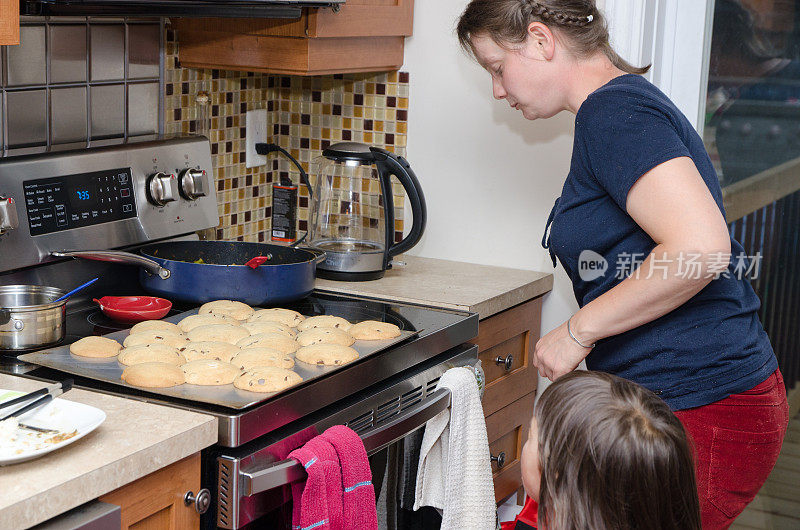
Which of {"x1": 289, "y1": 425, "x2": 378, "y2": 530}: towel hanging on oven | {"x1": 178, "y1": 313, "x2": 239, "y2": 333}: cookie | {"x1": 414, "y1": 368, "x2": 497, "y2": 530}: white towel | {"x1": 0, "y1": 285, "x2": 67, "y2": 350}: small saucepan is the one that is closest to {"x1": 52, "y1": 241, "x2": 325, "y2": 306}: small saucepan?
{"x1": 178, "y1": 313, "x2": 239, "y2": 333}: cookie

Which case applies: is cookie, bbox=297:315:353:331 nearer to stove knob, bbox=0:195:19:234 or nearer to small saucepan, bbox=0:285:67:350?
small saucepan, bbox=0:285:67:350

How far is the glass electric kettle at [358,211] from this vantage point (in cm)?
204

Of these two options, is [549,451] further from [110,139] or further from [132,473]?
[110,139]

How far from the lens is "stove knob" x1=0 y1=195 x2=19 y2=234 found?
64.6 inches

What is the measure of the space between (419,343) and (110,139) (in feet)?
2.60

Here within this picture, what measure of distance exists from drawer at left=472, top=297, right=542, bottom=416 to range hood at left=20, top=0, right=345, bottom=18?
73 cm

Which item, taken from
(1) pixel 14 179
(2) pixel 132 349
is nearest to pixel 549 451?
(2) pixel 132 349

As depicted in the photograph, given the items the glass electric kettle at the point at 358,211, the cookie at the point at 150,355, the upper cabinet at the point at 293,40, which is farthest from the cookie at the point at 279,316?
the upper cabinet at the point at 293,40

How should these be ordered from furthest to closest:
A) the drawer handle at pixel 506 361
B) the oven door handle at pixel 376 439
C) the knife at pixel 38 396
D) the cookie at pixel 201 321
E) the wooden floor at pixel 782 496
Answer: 1. the wooden floor at pixel 782 496
2. the drawer handle at pixel 506 361
3. the cookie at pixel 201 321
4. the oven door handle at pixel 376 439
5. the knife at pixel 38 396

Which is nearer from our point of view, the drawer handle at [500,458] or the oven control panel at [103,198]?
the oven control panel at [103,198]

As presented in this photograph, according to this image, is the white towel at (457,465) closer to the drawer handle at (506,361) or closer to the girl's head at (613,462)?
the drawer handle at (506,361)

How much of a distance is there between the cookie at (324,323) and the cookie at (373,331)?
0.02 metres

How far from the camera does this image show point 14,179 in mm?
1676

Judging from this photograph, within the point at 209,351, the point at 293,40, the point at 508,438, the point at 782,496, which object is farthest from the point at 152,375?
the point at 782,496
